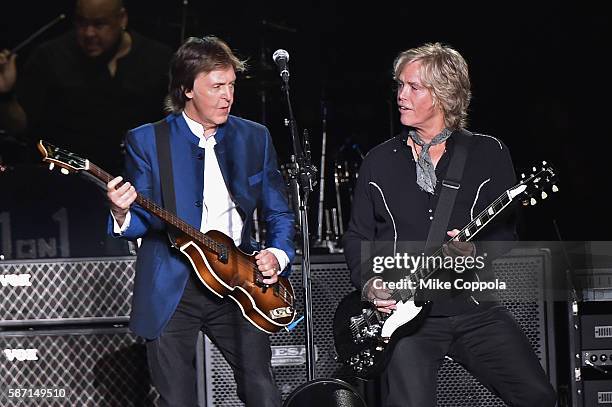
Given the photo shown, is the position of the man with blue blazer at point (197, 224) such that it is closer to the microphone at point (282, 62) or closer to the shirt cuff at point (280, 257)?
the shirt cuff at point (280, 257)

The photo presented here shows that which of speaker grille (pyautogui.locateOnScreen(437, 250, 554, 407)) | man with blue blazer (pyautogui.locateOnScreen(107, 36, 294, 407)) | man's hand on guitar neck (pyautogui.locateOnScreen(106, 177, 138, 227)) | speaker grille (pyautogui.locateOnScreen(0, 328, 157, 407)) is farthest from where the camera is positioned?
speaker grille (pyautogui.locateOnScreen(0, 328, 157, 407))

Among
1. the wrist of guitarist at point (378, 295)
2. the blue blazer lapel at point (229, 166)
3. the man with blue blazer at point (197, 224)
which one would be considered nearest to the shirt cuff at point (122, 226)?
the man with blue blazer at point (197, 224)

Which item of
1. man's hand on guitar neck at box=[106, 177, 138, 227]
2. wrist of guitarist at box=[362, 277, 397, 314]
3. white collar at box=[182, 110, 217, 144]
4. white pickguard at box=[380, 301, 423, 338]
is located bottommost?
white pickguard at box=[380, 301, 423, 338]

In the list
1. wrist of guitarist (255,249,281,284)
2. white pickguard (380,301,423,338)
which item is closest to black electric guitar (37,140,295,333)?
wrist of guitarist (255,249,281,284)

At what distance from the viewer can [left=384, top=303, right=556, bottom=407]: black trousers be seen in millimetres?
4078

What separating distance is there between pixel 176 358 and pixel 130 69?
3.31m

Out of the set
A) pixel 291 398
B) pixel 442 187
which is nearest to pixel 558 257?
pixel 442 187

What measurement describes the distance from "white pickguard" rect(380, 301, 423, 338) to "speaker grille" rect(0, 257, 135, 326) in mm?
1620

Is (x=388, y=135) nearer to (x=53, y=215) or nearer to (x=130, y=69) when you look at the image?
(x=130, y=69)

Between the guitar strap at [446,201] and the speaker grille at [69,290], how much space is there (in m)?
1.77

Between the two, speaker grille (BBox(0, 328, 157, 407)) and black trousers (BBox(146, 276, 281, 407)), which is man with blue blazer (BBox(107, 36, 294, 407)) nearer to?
black trousers (BBox(146, 276, 281, 407))

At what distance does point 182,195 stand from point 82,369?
1483mm

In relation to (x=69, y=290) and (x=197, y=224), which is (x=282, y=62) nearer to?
(x=197, y=224)

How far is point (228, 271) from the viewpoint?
4.18 metres
